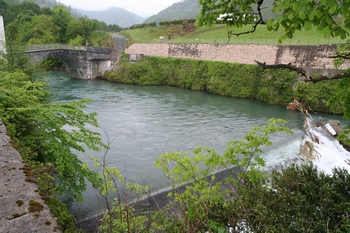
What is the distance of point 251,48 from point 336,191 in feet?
84.7

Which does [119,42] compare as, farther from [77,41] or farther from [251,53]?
[251,53]

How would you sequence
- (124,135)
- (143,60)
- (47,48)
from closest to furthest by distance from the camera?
(124,135), (47,48), (143,60)

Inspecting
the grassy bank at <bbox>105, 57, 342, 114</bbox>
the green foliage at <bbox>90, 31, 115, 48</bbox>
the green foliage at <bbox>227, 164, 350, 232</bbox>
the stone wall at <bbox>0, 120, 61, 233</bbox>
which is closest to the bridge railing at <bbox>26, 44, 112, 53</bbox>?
the grassy bank at <bbox>105, 57, 342, 114</bbox>

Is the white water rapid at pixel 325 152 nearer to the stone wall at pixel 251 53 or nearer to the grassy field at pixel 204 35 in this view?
the stone wall at pixel 251 53

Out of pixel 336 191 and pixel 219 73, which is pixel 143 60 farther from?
pixel 336 191

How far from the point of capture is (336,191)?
3947 mm

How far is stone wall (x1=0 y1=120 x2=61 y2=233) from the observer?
2357mm

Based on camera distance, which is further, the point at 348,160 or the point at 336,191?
the point at 348,160

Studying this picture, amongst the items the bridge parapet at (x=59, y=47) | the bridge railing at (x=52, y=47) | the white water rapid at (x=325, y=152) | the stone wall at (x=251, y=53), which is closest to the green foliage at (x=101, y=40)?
the bridge parapet at (x=59, y=47)

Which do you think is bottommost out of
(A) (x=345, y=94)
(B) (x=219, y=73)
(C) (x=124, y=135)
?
(C) (x=124, y=135)

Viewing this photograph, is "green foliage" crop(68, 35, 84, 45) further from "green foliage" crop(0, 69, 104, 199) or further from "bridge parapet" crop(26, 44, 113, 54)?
"green foliage" crop(0, 69, 104, 199)

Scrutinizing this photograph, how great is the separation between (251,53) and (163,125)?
15.9 meters

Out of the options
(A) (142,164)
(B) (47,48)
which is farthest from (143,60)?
(A) (142,164)

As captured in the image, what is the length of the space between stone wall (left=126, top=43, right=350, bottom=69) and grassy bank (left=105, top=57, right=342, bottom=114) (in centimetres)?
168
